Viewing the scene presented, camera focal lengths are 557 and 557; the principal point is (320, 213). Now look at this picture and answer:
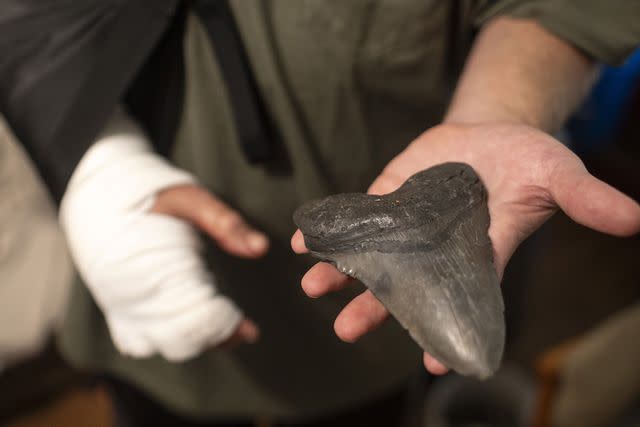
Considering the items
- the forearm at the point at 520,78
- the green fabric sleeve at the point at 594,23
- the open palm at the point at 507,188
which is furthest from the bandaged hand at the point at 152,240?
the green fabric sleeve at the point at 594,23

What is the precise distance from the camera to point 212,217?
0.47 metres

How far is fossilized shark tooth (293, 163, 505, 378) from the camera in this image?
1.16ft

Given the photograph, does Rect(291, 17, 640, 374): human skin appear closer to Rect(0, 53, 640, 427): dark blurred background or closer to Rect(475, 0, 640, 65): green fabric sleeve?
Rect(475, 0, 640, 65): green fabric sleeve

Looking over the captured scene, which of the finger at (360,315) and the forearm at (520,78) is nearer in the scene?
the finger at (360,315)

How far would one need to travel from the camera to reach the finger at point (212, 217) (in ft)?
1.53

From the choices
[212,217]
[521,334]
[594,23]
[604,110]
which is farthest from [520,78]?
[521,334]

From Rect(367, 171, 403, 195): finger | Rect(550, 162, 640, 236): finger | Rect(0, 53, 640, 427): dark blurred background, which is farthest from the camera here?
Rect(0, 53, 640, 427): dark blurred background

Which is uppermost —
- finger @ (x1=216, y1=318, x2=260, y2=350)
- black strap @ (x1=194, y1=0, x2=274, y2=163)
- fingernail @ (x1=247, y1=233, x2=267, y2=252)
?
black strap @ (x1=194, y1=0, x2=274, y2=163)

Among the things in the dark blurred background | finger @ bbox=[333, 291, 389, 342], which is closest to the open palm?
finger @ bbox=[333, 291, 389, 342]

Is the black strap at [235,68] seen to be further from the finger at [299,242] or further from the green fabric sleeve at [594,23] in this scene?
the green fabric sleeve at [594,23]

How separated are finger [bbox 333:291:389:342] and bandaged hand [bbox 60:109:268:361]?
0.37 feet

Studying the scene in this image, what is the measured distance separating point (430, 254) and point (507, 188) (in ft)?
0.28

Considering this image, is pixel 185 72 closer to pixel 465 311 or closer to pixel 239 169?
pixel 239 169

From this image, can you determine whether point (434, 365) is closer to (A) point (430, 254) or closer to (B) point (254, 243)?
(A) point (430, 254)
